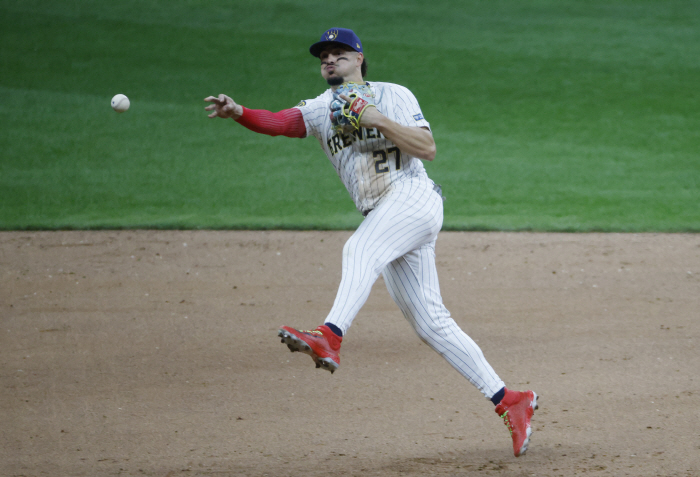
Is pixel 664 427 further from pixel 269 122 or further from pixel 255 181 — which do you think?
pixel 255 181

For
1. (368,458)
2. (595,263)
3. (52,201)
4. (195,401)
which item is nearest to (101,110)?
(52,201)

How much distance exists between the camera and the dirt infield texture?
383 cm

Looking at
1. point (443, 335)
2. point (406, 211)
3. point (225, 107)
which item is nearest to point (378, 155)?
point (406, 211)

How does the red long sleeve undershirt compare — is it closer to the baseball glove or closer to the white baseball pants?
the baseball glove

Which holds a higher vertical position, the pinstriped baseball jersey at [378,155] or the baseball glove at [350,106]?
the baseball glove at [350,106]

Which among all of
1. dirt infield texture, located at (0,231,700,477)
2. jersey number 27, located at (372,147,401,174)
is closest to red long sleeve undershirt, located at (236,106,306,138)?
jersey number 27, located at (372,147,401,174)

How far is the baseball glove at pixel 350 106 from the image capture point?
3389mm

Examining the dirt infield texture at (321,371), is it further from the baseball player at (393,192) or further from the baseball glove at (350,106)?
the baseball glove at (350,106)

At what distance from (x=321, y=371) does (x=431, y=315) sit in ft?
4.98

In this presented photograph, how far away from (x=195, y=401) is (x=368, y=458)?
121cm

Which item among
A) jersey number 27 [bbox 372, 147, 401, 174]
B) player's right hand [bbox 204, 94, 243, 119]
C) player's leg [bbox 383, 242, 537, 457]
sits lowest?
player's leg [bbox 383, 242, 537, 457]

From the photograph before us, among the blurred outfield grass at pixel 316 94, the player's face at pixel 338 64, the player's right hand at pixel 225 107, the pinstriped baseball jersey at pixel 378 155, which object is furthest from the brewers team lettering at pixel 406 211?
the blurred outfield grass at pixel 316 94

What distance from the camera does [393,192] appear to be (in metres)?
3.65

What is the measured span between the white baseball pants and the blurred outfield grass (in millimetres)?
5269
